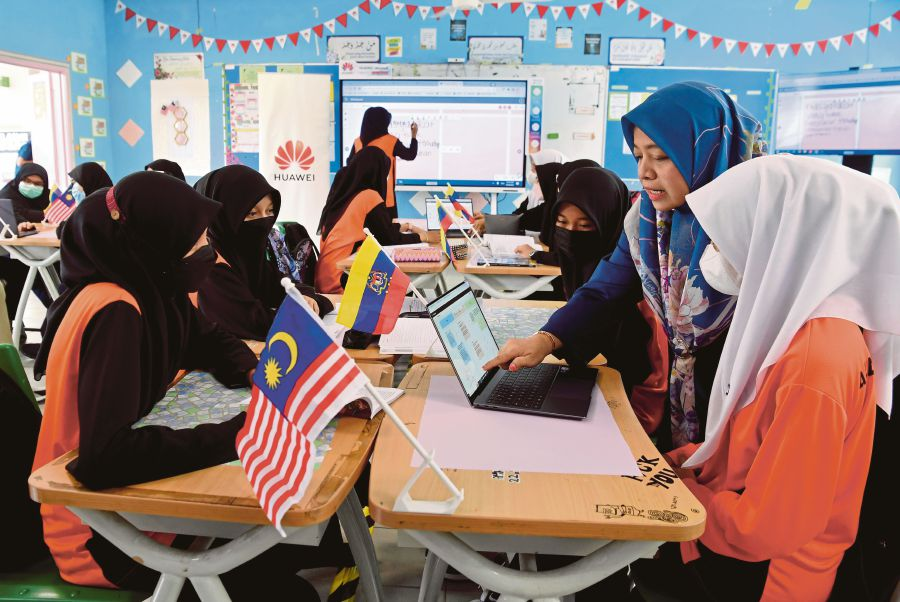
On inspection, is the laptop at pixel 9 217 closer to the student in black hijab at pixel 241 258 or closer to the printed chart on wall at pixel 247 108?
the printed chart on wall at pixel 247 108

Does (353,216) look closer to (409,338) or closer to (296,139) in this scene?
(409,338)

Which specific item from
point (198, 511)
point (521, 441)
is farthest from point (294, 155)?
point (198, 511)

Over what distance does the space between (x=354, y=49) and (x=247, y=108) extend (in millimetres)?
1174

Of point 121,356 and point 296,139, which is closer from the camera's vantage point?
point 121,356

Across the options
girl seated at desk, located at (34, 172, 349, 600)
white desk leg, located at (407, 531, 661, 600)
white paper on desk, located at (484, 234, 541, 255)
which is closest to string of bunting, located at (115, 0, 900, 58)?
white paper on desk, located at (484, 234, 541, 255)

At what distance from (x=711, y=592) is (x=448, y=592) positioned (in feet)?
3.31

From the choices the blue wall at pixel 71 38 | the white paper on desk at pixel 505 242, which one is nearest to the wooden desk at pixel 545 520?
the white paper on desk at pixel 505 242

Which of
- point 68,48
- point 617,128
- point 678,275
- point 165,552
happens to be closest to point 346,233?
point 678,275

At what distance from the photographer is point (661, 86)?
6199mm

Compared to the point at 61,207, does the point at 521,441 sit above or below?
below

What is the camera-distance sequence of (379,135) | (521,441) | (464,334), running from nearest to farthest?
1. (521,441)
2. (464,334)
3. (379,135)

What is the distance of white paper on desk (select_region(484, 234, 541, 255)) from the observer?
13.6 ft

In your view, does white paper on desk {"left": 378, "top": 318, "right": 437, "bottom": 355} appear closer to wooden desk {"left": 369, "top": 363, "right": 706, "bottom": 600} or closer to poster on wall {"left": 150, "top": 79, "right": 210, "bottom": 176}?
wooden desk {"left": 369, "top": 363, "right": 706, "bottom": 600}

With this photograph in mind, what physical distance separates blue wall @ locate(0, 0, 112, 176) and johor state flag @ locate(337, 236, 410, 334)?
5.26 metres
